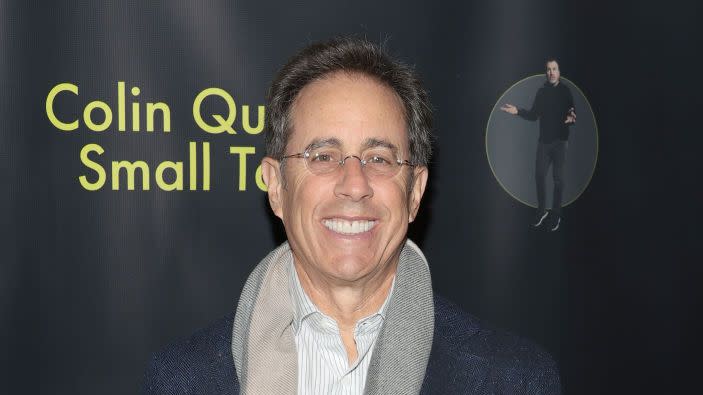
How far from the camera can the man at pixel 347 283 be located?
1.52 metres

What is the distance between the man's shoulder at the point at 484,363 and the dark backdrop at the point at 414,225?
1.04 m

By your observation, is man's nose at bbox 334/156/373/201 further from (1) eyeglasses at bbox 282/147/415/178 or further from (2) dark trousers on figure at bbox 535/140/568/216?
(2) dark trousers on figure at bbox 535/140/568/216

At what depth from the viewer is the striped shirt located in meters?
1.59

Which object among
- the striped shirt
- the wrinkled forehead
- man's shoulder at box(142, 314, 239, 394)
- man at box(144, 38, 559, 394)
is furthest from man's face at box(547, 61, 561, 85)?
man's shoulder at box(142, 314, 239, 394)

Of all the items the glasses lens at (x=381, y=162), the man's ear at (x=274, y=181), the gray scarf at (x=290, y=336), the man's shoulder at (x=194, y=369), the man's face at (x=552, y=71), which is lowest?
the man's shoulder at (x=194, y=369)

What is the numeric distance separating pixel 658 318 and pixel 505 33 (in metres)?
1.28

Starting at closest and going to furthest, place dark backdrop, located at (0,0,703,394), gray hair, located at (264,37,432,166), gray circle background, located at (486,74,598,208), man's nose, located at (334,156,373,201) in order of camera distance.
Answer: man's nose, located at (334,156,373,201) → gray hair, located at (264,37,432,166) → dark backdrop, located at (0,0,703,394) → gray circle background, located at (486,74,598,208)

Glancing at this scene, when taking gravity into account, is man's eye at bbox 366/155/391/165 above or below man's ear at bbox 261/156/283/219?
above

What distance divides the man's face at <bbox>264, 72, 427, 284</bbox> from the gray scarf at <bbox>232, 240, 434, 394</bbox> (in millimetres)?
122

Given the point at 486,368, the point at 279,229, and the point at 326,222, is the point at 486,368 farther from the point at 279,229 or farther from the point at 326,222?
the point at 279,229

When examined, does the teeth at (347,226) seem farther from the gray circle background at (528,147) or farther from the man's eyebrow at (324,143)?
the gray circle background at (528,147)

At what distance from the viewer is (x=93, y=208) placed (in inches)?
96.2

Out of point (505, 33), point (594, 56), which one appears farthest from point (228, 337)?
point (594, 56)

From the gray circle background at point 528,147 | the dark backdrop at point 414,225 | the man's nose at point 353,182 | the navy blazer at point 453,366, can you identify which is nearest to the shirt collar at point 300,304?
the navy blazer at point 453,366
